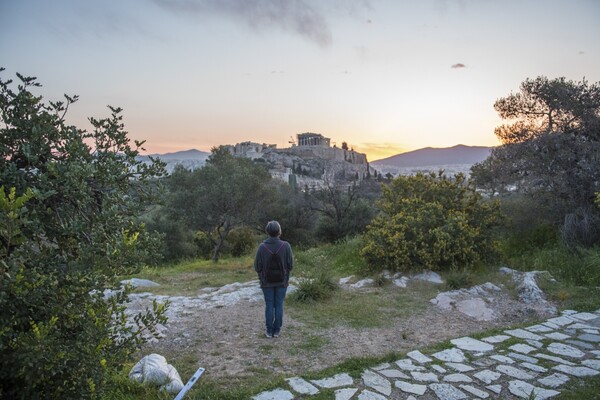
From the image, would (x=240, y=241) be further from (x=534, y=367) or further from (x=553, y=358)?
(x=534, y=367)

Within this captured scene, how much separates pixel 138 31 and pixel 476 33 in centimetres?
995

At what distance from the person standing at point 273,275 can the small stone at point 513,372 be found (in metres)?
3.03

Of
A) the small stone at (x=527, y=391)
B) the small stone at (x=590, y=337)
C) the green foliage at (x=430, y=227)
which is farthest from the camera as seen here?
the green foliage at (x=430, y=227)

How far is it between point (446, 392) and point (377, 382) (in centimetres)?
74

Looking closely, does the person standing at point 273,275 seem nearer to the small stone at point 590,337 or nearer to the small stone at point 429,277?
the small stone at point 429,277

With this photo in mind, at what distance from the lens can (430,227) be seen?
32.6 feet

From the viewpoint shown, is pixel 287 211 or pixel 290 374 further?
pixel 287 211

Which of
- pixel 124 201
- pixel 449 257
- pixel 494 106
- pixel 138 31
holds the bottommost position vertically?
pixel 449 257

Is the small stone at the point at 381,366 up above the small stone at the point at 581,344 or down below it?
above

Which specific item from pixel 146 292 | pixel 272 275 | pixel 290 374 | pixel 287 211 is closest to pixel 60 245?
pixel 290 374

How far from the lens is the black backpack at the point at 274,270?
5.91 metres

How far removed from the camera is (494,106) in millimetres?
12742

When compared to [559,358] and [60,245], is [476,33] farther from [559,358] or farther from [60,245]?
[60,245]

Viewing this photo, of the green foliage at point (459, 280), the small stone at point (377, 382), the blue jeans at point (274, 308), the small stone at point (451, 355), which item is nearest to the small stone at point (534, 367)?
the small stone at point (451, 355)
